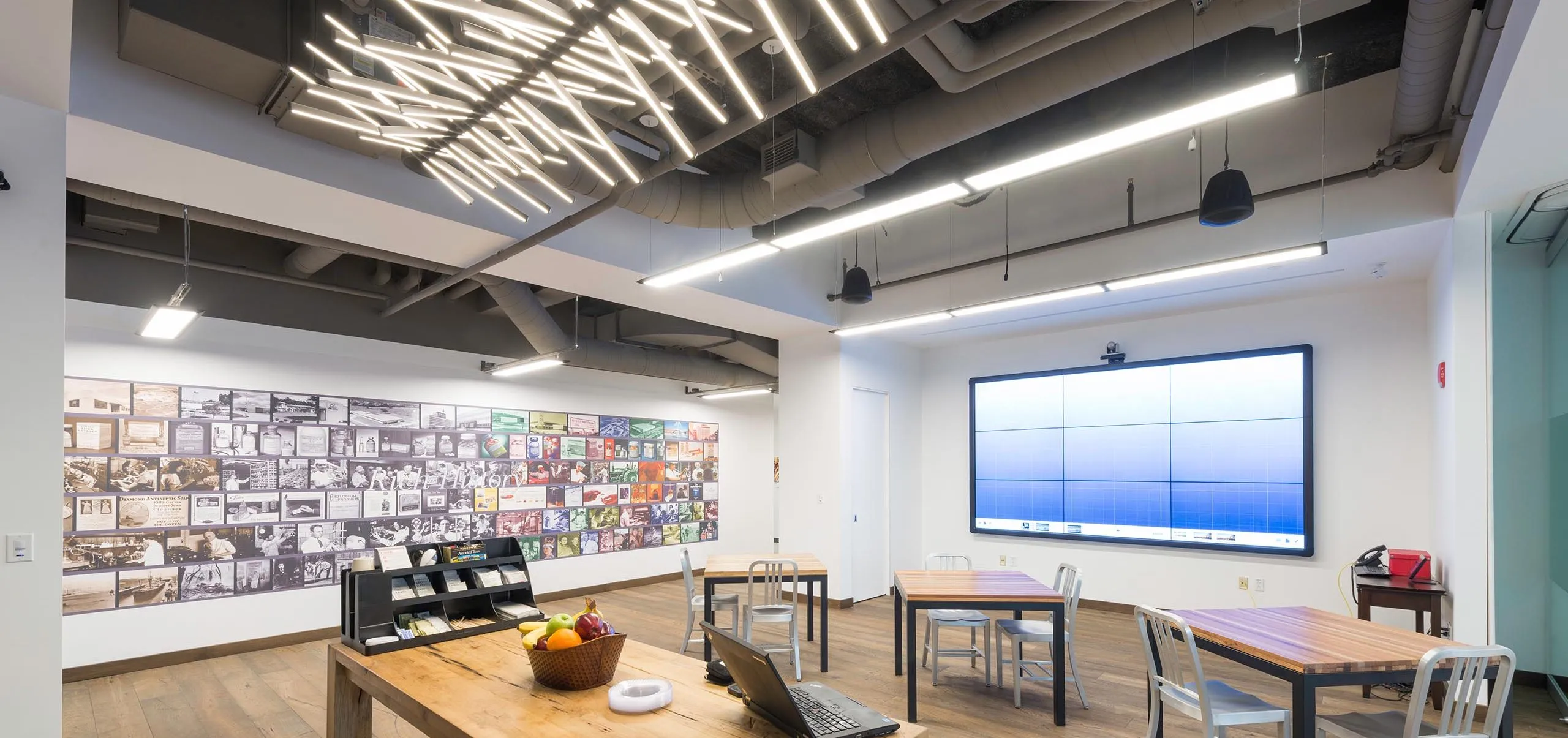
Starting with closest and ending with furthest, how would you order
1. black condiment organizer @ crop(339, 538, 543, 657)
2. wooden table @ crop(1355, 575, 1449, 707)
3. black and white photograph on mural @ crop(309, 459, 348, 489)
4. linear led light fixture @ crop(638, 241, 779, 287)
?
black condiment organizer @ crop(339, 538, 543, 657), linear led light fixture @ crop(638, 241, 779, 287), wooden table @ crop(1355, 575, 1449, 707), black and white photograph on mural @ crop(309, 459, 348, 489)

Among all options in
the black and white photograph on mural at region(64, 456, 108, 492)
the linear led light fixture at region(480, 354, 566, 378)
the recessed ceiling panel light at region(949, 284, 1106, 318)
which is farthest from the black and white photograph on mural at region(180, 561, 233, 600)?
the recessed ceiling panel light at region(949, 284, 1106, 318)

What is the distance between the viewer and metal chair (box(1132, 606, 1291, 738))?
3260mm

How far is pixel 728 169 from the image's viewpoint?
601 cm

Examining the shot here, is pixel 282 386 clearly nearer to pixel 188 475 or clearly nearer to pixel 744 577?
pixel 188 475

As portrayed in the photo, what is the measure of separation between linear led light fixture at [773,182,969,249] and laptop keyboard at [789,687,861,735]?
2087 millimetres

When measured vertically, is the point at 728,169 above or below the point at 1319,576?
above

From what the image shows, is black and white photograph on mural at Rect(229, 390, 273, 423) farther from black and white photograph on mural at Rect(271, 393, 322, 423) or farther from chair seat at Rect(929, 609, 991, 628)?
chair seat at Rect(929, 609, 991, 628)

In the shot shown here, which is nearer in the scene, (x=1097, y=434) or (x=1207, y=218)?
(x=1207, y=218)

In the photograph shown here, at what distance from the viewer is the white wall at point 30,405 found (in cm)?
283

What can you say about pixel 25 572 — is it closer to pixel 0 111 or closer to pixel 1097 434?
pixel 0 111

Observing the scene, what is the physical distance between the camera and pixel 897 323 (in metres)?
6.82

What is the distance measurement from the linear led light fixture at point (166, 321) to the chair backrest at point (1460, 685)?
6.62 meters

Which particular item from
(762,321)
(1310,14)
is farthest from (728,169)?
(1310,14)

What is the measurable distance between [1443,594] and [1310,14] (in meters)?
3.71
